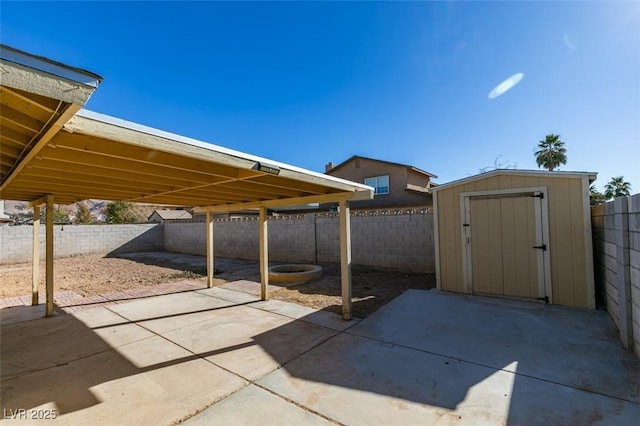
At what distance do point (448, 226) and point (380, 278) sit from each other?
254cm

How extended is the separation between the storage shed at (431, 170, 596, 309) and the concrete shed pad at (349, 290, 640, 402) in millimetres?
351

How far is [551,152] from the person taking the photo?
2214cm

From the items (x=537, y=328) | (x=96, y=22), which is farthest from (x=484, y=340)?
(x=96, y=22)

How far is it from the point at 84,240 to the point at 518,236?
18.2 metres

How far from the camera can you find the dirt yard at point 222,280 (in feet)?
19.0

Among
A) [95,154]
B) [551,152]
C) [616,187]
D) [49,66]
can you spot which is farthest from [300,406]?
[616,187]

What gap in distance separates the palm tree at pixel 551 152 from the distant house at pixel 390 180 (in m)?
11.8

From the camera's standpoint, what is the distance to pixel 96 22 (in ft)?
21.1

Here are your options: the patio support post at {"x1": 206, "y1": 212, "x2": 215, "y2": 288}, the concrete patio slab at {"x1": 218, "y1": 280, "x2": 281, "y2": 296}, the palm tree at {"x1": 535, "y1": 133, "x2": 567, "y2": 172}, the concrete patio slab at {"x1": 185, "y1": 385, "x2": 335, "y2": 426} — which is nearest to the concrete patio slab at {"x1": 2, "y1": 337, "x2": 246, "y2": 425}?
the concrete patio slab at {"x1": 185, "y1": 385, "x2": 335, "y2": 426}

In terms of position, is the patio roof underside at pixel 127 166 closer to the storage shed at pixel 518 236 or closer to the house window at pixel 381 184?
the storage shed at pixel 518 236

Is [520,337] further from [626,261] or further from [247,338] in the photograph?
[247,338]

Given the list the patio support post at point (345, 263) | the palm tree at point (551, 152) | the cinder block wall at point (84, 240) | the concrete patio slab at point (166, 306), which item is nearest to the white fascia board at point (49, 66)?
the patio support post at point (345, 263)

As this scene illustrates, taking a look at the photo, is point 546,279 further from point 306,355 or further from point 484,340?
point 306,355

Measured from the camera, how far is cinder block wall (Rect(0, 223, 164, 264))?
1221cm
